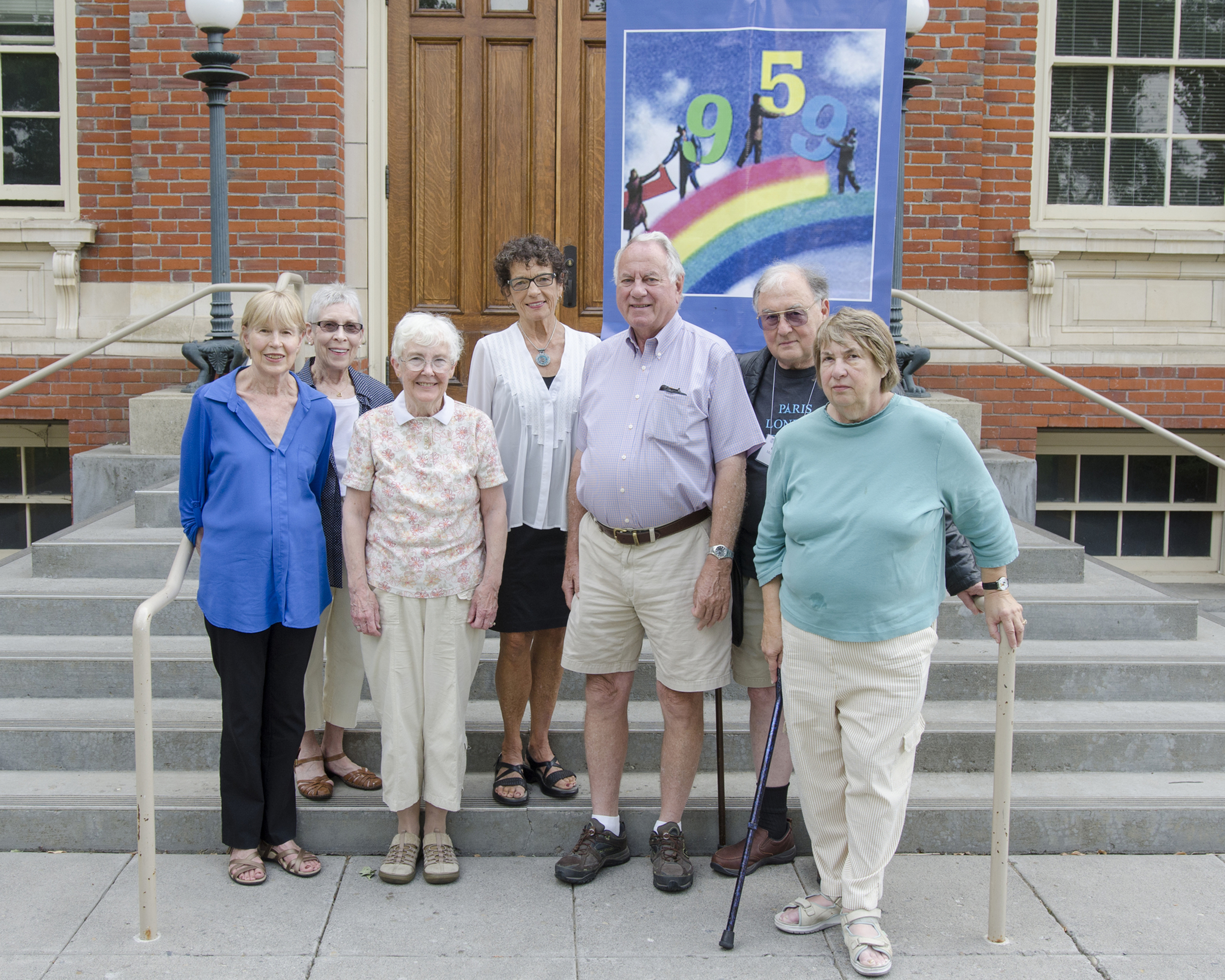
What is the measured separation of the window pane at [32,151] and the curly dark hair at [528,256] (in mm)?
4727

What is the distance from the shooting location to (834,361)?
298cm

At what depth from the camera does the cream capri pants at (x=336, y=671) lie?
376 cm

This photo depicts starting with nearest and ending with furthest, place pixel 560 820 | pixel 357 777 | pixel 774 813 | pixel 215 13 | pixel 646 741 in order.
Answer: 1. pixel 774 813
2. pixel 560 820
3. pixel 357 777
4. pixel 646 741
5. pixel 215 13

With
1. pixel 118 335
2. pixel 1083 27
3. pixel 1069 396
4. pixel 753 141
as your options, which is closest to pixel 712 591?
pixel 753 141

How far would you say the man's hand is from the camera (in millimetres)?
3320

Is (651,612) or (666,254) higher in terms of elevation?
(666,254)

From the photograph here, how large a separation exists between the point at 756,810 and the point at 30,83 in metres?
6.53

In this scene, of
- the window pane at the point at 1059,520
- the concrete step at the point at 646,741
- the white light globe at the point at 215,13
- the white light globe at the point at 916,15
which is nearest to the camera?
the concrete step at the point at 646,741

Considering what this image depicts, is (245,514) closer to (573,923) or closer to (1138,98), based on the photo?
(573,923)

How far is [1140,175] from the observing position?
7258 mm

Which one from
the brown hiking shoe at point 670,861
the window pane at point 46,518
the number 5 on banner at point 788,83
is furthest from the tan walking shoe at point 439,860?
the window pane at point 46,518

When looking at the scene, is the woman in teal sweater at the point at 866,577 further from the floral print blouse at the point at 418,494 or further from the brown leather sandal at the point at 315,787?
the brown leather sandal at the point at 315,787

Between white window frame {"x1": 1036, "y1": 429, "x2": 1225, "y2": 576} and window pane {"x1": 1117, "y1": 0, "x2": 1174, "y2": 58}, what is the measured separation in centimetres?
242

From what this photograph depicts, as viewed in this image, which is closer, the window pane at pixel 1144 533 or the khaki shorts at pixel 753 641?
the khaki shorts at pixel 753 641
